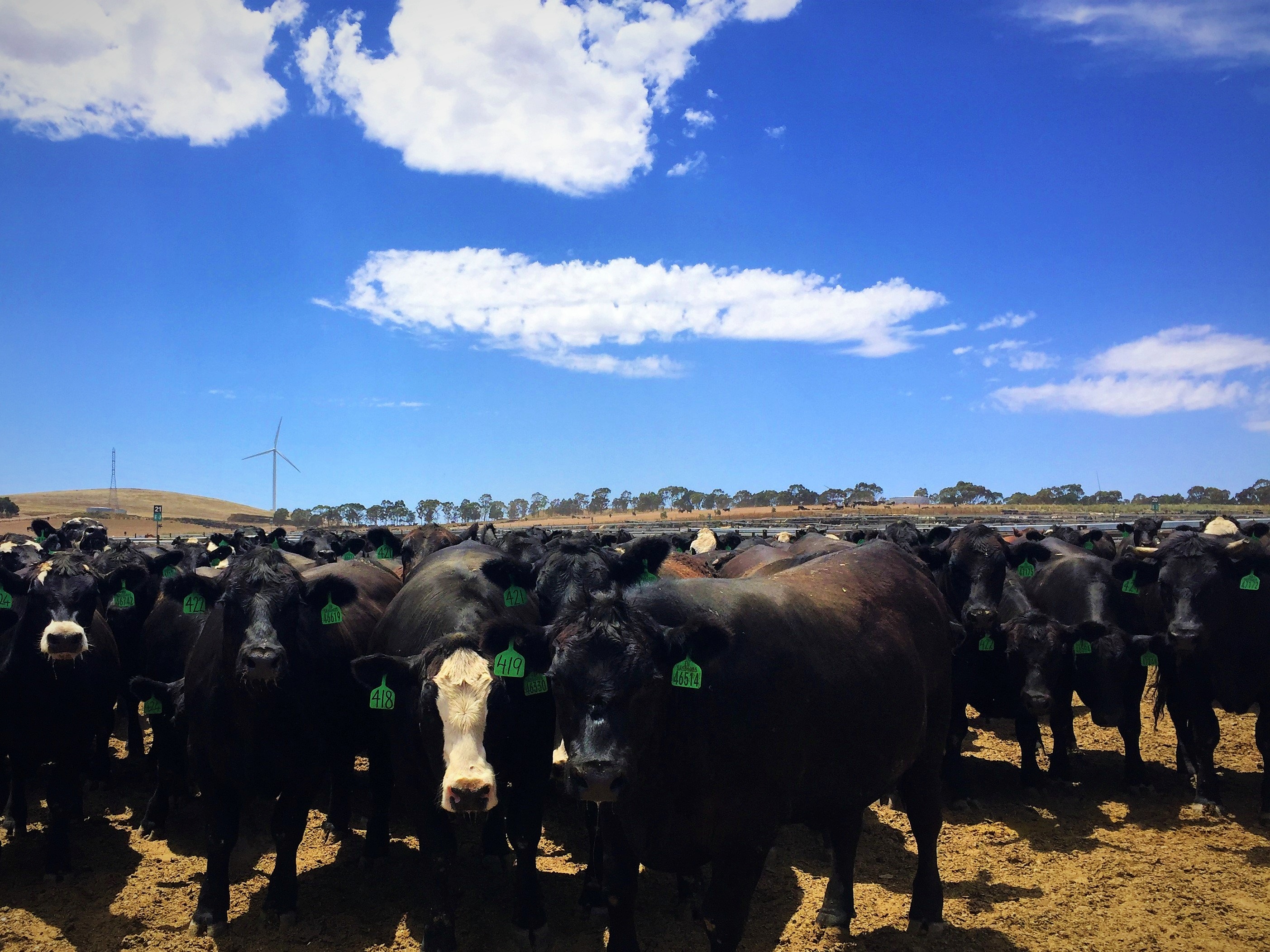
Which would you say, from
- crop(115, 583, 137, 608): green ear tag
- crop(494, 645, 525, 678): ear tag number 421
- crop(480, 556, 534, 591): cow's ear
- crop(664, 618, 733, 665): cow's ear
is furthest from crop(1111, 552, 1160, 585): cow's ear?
crop(115, 583, 137, 608): green ear tag

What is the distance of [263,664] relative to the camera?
17.3ft

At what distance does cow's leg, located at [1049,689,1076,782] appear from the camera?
8.44 m

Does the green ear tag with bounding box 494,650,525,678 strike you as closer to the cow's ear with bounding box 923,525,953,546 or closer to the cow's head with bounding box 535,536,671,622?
the cow's head with bounding box 535,536,671,622

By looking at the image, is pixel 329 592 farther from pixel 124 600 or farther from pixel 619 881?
pixel 124 600

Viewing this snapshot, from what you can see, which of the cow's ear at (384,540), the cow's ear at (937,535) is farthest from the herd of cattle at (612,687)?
the cow's ear at (384,540)

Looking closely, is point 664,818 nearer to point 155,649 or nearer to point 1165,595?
point 155,649

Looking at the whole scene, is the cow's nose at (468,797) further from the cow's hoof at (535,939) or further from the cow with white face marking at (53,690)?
the cow with white face marking at (53,690)

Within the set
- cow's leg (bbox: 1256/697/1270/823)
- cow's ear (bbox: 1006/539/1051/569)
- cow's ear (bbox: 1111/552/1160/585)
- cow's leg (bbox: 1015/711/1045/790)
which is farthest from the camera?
cow's ear (bbox: 1006/539/1051/569)

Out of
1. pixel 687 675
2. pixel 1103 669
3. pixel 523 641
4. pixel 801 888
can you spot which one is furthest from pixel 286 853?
pixel 1103 669

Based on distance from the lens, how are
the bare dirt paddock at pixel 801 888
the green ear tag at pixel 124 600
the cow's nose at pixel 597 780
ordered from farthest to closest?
the green ear tag at pixel 124 600
the bare dirt paddock at pixel 801 888
the cow's nose at pixel 597 780

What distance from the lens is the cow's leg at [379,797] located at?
6.54 m

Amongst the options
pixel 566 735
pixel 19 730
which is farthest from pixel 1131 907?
pixel 19 730

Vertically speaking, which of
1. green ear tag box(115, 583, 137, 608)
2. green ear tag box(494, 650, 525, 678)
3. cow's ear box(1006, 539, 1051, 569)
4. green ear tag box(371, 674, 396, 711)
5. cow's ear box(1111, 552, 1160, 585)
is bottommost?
green ear tag box(371, 674, 396, 711)

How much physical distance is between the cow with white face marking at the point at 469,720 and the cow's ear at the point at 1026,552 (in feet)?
20.4
